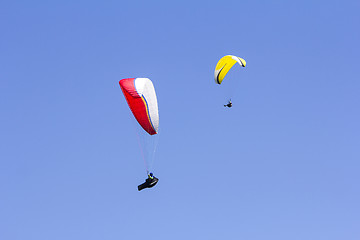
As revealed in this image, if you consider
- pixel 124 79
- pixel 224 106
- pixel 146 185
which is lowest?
pixel 146 185

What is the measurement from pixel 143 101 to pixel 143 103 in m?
0.18

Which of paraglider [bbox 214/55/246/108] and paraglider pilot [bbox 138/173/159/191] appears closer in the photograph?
paraglider pilot [bbox 138/173/159/191]

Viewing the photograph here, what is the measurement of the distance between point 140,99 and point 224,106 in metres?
19.4

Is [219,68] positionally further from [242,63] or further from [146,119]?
[146,119]

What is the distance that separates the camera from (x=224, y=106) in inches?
2307

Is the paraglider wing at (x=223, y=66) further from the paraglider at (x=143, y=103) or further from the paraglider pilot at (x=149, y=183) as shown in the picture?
the paraglider pilot at (x=149, y=183)

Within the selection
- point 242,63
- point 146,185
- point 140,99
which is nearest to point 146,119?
point 140,99

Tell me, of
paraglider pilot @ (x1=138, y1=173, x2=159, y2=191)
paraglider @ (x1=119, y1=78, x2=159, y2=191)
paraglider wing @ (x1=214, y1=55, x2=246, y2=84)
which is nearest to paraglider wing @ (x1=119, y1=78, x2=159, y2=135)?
paraglider @ (x1=119, y1=78, x2=159, y2=191)

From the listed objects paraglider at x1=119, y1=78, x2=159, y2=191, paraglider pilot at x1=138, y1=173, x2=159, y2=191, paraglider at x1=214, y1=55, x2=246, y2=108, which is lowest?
paraglider pilot at x1=138, y1=173, x2=159, y2=191

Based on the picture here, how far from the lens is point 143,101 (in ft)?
136

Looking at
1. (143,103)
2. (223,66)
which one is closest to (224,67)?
(223,66)

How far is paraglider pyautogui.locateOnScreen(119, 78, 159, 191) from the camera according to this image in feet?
135

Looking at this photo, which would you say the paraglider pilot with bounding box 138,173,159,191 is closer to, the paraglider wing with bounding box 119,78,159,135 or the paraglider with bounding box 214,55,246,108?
the paraglider wing with bounding box 119,78,159,135

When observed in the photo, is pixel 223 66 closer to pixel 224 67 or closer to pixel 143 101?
pixel 224 67
